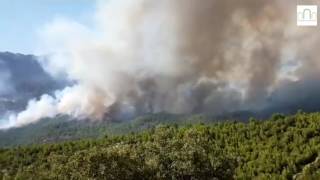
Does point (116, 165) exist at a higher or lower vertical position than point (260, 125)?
lower

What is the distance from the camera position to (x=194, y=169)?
8481 cm

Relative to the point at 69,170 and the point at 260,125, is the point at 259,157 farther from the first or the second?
the point at 69,170

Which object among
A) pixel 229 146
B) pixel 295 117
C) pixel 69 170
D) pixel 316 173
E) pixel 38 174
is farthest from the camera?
pixel 295 117

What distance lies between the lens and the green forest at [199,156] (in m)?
75.9

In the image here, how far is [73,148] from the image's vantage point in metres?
194

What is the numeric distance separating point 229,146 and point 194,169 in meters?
85.9

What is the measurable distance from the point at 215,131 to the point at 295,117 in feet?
74.9

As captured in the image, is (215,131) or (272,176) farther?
(215,131)

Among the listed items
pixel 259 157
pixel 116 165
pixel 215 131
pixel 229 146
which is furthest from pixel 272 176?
pixel 116 165

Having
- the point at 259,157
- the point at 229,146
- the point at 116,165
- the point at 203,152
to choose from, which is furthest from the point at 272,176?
the point at 116,165

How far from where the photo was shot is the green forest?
75938 mm

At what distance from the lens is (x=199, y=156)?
87688 mm

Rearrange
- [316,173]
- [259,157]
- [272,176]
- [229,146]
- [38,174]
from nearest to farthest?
1. [38,174]
2. [316,173]
3. [272,176]
4. [259,157]
5. [229,146]

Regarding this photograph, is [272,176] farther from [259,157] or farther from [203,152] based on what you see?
[203,152]
